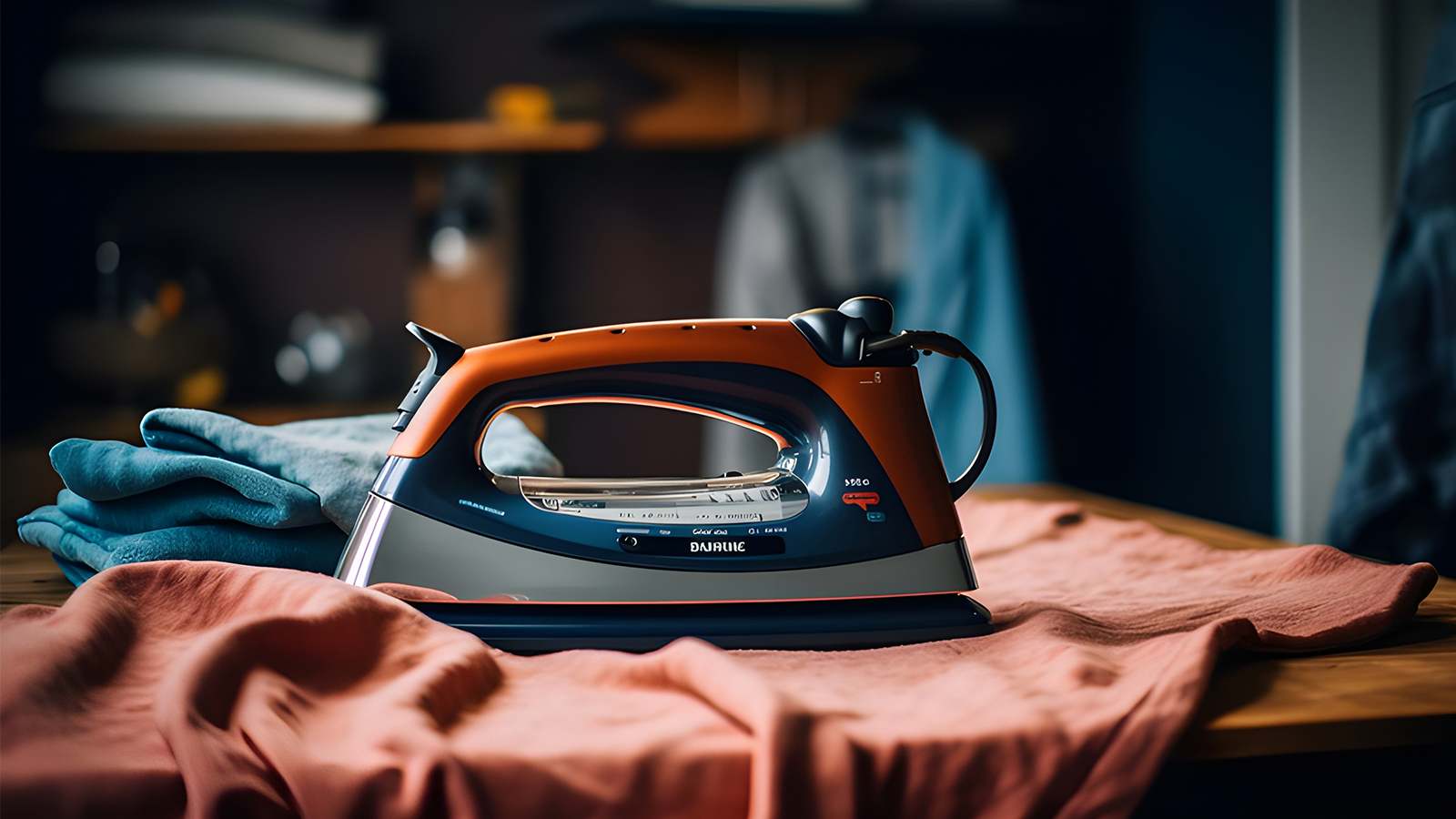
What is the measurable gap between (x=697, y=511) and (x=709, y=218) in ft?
5.60

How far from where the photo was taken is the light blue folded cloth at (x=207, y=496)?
27.6 inches

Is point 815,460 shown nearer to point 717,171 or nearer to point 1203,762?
point 1203,762

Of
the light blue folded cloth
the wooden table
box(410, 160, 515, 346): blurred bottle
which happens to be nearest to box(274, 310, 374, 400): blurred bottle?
box(410, 160, 515, 346): blurred bottle

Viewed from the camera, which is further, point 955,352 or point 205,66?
point 205,66

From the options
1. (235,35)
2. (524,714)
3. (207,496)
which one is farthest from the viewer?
(235,35)

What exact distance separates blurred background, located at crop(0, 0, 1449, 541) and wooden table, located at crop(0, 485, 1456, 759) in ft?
4.50

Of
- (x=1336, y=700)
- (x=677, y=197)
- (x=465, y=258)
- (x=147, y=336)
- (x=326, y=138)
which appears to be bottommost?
(x=1336, y=700)

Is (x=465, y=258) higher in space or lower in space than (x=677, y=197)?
lower

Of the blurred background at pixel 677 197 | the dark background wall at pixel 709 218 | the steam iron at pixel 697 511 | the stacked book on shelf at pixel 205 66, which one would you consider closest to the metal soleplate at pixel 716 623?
the steam iron at pixel 697 511

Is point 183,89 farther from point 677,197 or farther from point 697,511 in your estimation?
point 697,511

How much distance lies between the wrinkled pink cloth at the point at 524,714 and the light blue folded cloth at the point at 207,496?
0.11m

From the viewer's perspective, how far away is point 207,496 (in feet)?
2.34

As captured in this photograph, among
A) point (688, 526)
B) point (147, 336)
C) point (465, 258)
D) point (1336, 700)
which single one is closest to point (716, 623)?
point (688, 526)

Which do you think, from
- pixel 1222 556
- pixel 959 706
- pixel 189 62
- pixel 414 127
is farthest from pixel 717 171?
pixel 959 706
